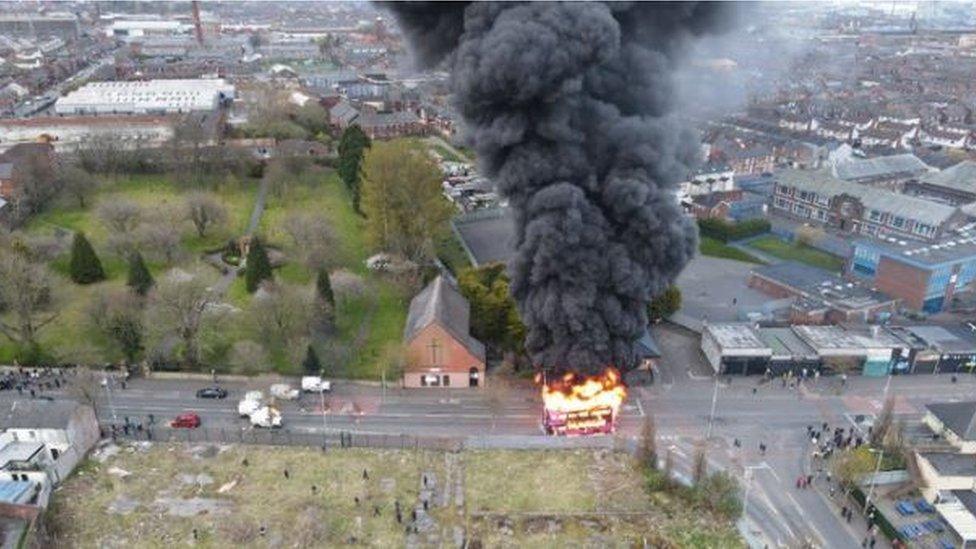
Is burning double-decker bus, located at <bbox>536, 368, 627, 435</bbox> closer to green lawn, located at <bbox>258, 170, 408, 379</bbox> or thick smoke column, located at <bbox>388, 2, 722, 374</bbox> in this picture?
thick smoke column, located at <bbox>388, 2, 722, 374</bbox>

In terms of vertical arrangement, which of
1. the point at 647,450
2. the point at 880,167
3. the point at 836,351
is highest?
the point at 880,167

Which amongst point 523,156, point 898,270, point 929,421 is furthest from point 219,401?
point 898,270

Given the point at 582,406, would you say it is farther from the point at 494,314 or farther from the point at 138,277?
the point at 138,277

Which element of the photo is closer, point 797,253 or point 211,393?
point 211,393

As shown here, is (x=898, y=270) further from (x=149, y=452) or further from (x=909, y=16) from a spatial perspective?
(x=909, y=16)

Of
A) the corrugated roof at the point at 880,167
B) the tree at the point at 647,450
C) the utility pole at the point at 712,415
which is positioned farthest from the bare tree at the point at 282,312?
the corrugated roof at the point at 880,167

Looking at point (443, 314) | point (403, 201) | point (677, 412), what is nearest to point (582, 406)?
point (677, 412)
